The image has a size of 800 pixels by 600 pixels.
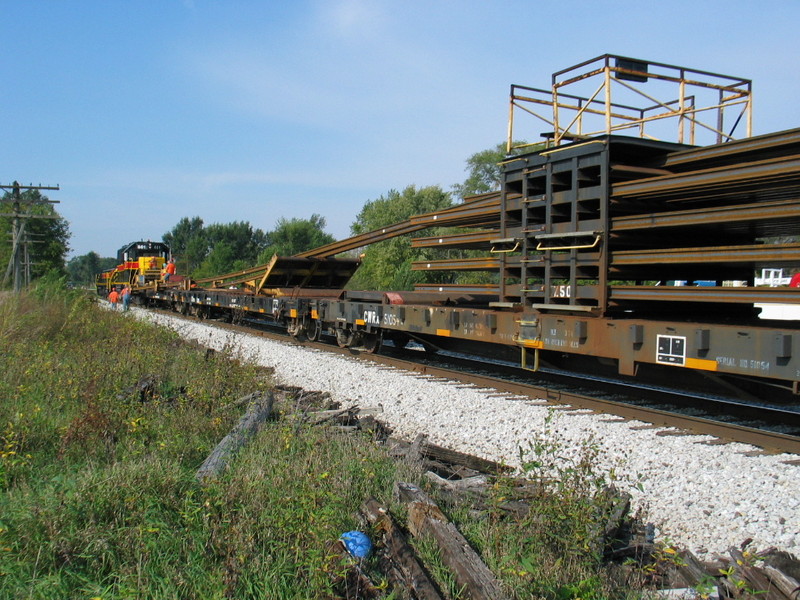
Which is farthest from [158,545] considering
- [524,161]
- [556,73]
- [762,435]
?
[556,73]

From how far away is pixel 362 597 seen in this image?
3.04m

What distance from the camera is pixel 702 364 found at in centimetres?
594

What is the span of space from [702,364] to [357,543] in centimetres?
406

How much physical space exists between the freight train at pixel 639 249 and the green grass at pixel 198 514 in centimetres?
239

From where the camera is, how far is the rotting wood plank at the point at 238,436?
462cm

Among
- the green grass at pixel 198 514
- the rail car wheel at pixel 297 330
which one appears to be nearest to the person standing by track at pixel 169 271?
the rail car wheel at pixel 297 330

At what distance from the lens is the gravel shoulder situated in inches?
163

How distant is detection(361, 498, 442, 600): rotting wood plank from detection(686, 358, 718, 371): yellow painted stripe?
3680mm

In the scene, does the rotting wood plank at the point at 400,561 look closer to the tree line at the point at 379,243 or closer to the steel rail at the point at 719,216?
the steel rail at the point at 719,216

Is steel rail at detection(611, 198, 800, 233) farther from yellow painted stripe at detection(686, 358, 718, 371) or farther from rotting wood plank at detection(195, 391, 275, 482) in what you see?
rotting wood plank at detection(195, 391, 275, 482)

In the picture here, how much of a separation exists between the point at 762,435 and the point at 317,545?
4.75 metres

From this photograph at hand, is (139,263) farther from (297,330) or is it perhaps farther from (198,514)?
(198,514)

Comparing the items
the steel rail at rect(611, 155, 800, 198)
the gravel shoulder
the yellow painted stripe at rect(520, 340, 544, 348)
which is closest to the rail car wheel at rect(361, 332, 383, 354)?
the gravel shoulder

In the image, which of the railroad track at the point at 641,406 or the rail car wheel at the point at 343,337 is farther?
the rail car wheel at the point at 343,337
